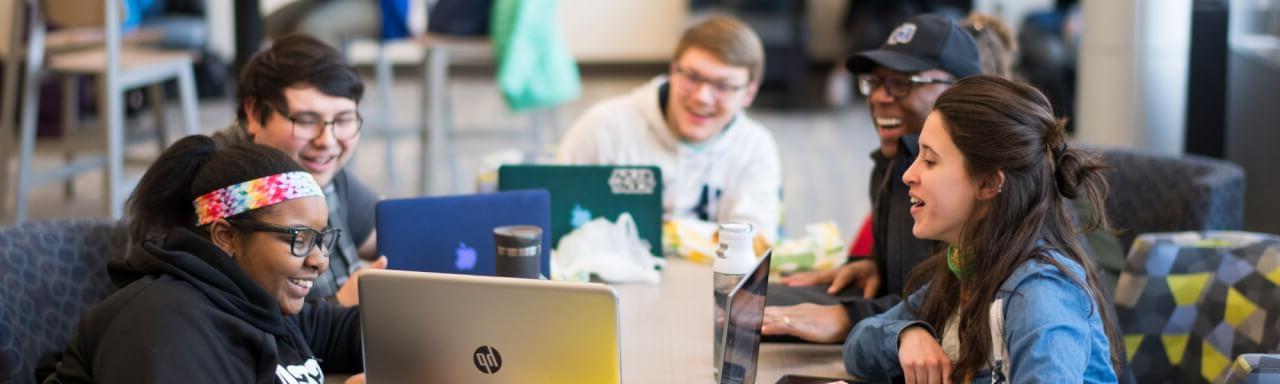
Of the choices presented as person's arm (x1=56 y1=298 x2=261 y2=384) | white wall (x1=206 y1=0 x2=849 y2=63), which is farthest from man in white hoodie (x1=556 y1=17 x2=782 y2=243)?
white wall (x1=206 y1=0 x2=849 y2=63)

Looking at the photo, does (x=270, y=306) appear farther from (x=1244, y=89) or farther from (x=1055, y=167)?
(x=1244, y=89)

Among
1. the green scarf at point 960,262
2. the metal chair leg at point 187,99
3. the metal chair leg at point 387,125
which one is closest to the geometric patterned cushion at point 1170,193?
the green scarf at point 960,262

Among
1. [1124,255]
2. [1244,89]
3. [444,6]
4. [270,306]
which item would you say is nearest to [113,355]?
[270,306]

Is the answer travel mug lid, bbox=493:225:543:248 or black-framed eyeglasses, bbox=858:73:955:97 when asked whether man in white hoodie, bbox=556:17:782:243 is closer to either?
black-framed eyeglasses, bbox=858:73:955:97

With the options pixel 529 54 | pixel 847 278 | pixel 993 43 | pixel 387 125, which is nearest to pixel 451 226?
pixel 847 278

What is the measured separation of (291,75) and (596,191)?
23.1 inches

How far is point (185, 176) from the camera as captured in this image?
5.68 ft

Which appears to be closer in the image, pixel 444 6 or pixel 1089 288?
pixel 1089 288

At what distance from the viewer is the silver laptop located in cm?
146

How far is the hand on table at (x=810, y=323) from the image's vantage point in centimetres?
199

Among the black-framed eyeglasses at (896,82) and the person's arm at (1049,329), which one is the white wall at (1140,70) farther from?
the person's arm at (1049,329)

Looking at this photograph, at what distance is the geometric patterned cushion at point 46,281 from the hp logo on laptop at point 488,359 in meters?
0.84

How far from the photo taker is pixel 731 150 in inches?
117

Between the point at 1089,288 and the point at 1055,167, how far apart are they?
0.51 ft
